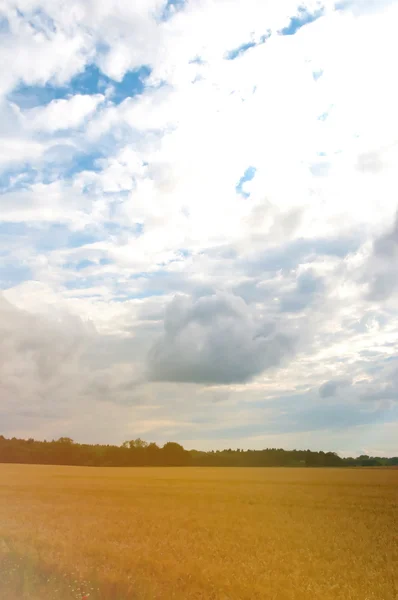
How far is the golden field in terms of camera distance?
1498 cm

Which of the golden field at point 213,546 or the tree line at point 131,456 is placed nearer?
the golden field at point 213,546

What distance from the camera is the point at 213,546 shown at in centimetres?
1942

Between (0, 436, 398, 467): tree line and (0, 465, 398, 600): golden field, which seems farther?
(0, 436, 398, 467): tree line

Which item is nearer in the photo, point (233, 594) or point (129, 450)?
point (233, 594)

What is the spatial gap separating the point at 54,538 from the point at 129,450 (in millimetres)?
85613

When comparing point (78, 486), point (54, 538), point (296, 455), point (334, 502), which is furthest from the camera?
point (296, 455)

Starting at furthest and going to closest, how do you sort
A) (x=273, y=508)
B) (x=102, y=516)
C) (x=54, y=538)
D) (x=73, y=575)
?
1. (x=273, y=508)
2. (x=102, y=516)
3. (x=54, y=538)
4. (x=73, y=575)

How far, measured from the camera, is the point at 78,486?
157 ft

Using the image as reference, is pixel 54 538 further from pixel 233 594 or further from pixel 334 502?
pixel 334 502

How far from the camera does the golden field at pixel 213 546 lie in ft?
49.2

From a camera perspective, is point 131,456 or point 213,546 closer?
point 213,546

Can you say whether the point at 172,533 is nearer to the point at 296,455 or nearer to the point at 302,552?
the point at 302,552

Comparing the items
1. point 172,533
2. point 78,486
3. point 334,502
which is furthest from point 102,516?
point 78,486

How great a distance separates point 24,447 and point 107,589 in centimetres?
9414
